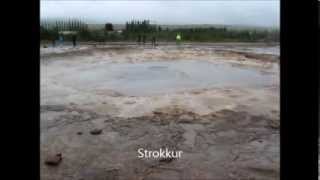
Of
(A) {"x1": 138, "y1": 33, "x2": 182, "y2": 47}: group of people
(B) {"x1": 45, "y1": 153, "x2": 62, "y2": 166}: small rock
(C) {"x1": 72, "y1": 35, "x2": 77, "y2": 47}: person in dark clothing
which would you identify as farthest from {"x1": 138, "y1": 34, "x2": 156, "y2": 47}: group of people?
(B) {"x1": 45, "y1": 153, "x2": 62, "y2": 166}: small rock

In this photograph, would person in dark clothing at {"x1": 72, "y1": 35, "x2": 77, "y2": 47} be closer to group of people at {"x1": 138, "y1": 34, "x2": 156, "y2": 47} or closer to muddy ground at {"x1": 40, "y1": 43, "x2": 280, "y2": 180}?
muddy ground at {"x1": 40, "y1": 43, "x2": 280, "y2": 180}

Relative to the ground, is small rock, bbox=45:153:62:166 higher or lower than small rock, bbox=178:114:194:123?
lower

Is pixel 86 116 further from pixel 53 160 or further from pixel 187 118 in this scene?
pixel 187 118

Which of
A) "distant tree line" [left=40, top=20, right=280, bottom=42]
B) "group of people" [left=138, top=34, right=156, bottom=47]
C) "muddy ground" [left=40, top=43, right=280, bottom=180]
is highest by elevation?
"distant tree line" [left=40, top=20, right=280, bottom=42]

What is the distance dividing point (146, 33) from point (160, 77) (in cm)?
16

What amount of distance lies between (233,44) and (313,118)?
1.19 ft

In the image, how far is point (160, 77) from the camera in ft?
4.03

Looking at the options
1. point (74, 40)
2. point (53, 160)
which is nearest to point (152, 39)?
point (74, 40)

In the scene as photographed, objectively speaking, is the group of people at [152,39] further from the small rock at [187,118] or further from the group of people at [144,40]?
the small rock at [187,118]

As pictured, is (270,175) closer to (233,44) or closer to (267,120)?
(267,120)

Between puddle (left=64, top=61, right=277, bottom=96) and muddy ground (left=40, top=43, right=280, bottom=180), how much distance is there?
1cm

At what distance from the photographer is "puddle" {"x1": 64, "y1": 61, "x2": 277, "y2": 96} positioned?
3.89 ft

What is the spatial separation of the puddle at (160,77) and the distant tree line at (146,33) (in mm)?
86

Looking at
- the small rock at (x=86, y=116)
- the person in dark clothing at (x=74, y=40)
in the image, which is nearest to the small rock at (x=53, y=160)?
the small rock at (x=86, y=116)
